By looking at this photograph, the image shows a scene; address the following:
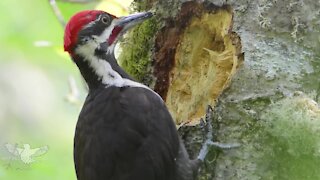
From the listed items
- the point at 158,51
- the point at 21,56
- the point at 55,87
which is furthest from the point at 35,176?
the point at 55,87

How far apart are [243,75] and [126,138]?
1.89 feet

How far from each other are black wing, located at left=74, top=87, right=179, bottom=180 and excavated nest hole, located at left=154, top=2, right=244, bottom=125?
26 centimetres

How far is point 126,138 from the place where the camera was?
298 cm

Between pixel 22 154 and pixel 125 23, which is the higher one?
pixel 125 23

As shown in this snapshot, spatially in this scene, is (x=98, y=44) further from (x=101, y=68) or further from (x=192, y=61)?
(x=192, y=61)

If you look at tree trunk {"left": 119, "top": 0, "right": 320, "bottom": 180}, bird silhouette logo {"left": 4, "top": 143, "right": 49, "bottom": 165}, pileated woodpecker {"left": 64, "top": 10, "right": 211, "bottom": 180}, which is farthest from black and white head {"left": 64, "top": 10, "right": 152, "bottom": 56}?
bird silhouette logo {"left": 4, "top": 143, "right": 49, "bottom": 165}

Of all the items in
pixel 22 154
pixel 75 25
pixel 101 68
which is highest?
pixel 75 25

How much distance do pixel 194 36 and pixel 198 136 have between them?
0.58m

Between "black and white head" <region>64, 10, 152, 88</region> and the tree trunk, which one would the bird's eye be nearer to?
"black and white head" <region>64, 10, 152, 88</region>

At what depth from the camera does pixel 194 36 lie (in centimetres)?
345

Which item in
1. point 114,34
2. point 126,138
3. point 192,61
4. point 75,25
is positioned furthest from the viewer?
point 192,61

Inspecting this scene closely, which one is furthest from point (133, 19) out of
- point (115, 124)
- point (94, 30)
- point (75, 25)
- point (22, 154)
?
point (22, 154)

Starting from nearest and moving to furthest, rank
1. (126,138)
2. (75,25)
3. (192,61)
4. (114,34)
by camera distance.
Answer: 1. (126,138)
2. (75,25)
3. (114,34)
4. (192,61)

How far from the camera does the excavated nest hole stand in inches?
130
